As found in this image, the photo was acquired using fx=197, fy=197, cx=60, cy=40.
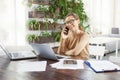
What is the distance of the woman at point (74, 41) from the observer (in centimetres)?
213

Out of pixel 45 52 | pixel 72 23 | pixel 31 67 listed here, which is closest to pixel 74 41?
pixel 72 23

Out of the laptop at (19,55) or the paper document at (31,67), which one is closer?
the paper document at (31,67)

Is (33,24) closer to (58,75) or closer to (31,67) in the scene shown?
(31,67)

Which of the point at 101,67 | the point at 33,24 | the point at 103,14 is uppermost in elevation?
the point at 103,14

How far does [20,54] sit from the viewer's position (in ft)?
6.55

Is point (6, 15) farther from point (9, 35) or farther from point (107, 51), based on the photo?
point (107, 51)

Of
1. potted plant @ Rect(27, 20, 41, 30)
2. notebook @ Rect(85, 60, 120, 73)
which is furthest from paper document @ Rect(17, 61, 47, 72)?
potted plant @ Rect(27, 20, 41, 30)

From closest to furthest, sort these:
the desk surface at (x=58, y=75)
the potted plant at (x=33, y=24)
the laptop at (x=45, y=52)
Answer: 1. the desk surface at (x=58, y=75)
2. the laptop at (x=45, y=52)
3. the potted plant at (x=33, y=24)

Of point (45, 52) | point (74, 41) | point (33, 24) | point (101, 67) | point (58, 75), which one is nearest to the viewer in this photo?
point (58, 75)

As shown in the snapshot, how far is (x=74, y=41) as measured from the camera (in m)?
2.19

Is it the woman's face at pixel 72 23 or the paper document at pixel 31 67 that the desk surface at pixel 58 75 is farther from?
the woman's face at pixel 72 23

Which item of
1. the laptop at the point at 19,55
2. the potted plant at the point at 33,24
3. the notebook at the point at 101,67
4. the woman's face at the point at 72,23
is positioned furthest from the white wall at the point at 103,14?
the notebook at the point at 101,67

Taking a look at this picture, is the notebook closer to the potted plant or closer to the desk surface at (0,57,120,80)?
the desk surface at (0,57,120,80)

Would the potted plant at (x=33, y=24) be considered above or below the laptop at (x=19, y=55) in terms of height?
above
